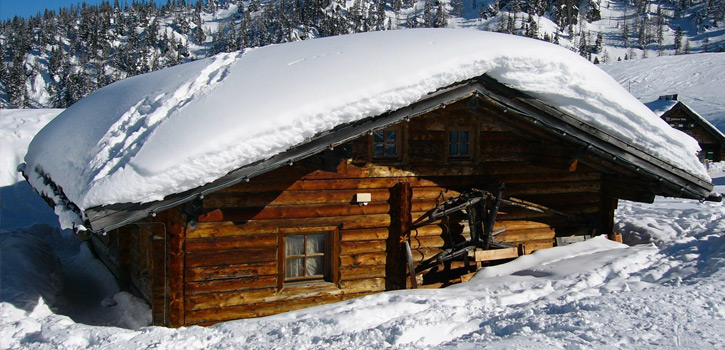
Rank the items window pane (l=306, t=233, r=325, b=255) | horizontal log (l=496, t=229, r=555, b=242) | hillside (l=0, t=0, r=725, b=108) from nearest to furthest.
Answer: window pane (l=306, t=233, r=325, b=255) → horizontal log (l=496, t=229, r=555, b=242) → hillside (l=0, t=0, r=725, b=108)

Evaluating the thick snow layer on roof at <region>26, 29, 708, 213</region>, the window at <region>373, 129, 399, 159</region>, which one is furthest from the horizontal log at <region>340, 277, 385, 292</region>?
the thick snow layer on roof at <region>26, 29, 708, 213</region>

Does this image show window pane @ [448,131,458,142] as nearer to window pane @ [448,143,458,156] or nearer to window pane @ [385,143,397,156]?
window pane @ [448,143,458,156]

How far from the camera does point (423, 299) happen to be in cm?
682

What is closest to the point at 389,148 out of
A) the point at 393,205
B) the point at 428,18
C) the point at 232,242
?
the point at 393,205

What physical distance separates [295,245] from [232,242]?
0.95 meters

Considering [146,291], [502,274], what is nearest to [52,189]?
[146,291]

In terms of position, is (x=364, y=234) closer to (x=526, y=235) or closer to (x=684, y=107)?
Answer: (x=526, y=235)

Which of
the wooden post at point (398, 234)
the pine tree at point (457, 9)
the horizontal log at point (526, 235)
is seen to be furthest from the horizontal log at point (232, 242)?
the pine tree at point (457, 9)

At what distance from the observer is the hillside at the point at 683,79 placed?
54.7m

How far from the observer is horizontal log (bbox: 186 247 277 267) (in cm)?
726

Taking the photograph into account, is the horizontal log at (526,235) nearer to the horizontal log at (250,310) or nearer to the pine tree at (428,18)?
the horizontal log at (250,310)

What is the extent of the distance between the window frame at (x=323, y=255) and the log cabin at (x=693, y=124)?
35.9m

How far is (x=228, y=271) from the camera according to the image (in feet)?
24.5

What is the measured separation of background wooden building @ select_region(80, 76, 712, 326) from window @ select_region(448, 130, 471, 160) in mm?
19
